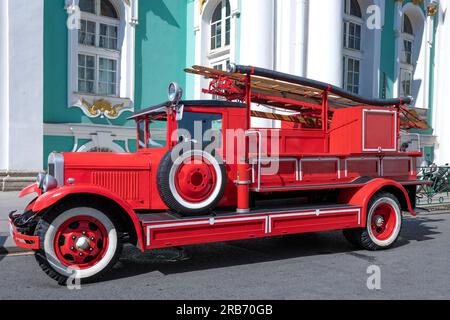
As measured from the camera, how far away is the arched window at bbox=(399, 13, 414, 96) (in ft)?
67.9

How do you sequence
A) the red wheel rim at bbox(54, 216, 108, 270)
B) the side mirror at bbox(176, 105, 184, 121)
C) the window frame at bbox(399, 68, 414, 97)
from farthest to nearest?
the window frame at bbox(399, 68, 414, 97), the side mirror at bbox(176, 105, 184, 121), the red wheel rim at bbox(54, 216, 108, 270)

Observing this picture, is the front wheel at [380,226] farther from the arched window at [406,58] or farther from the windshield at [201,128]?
the arched window at [406,58]

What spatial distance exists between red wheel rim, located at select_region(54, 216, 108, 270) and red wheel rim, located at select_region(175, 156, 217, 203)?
3.51ft

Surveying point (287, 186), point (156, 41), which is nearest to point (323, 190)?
point (287, 186)

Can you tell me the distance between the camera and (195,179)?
5887 mm

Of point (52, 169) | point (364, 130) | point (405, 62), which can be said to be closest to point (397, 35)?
point (405, 62)

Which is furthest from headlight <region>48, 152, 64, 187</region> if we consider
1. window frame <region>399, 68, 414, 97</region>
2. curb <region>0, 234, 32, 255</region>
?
window frame <region>399, 68, 414, 97</region>

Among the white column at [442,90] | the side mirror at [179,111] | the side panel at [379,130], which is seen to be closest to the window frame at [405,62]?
the white column at [442,90]

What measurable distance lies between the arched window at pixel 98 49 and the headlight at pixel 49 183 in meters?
9.28

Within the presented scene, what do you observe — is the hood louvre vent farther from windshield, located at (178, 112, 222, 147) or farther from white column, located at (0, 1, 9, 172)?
white column, located at (0, 1, 9, 172)

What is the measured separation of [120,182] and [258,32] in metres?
9.84

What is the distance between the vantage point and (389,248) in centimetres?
752

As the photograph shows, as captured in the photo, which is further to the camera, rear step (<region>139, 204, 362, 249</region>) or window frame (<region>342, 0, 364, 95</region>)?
window frame (<region>342, 0, 364, 95</region>)

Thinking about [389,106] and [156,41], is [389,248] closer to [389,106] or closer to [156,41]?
[389,106]
